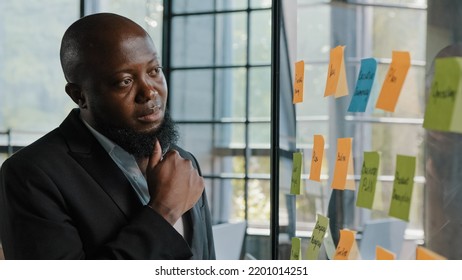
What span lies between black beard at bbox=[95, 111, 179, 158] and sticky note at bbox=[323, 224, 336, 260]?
0.94 feet

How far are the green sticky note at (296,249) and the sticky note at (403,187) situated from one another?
37cm

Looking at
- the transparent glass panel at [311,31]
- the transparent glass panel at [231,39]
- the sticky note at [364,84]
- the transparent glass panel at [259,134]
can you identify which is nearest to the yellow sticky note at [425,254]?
the sticky note at [364,84]

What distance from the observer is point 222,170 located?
10.4ft

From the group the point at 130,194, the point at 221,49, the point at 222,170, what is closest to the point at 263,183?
the point at 222,170

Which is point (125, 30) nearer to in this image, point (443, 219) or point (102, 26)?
point (102, 26)

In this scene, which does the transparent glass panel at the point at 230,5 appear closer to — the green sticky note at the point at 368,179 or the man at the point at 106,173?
the man at the point at 106,173

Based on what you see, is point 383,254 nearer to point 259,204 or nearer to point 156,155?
point 156,155

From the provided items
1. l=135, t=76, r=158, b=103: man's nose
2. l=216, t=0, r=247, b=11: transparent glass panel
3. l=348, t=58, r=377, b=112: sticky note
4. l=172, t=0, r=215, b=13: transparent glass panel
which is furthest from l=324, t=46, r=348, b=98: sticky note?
l=172, t=0, r=215, b=13: transparent glass panel

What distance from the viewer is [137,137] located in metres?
1.04

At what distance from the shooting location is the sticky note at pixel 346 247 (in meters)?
0.86

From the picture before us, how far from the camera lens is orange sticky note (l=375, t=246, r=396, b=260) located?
2.51 ft

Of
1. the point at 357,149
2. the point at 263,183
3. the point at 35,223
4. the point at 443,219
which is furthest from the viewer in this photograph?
the point at 263,183

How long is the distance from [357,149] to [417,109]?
0.15m

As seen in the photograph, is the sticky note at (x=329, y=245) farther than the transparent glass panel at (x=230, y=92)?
No
